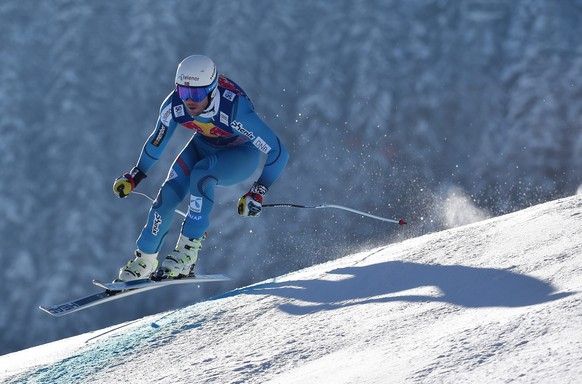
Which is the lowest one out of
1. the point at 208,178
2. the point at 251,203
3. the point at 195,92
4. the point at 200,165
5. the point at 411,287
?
the point at 411,287

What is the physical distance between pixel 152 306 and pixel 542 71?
24.3 feet

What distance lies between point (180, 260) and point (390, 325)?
9.16 feet

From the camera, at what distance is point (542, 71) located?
13.2 meters

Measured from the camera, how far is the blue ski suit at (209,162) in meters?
7.09

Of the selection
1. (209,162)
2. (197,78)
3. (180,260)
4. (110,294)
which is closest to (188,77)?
(197,78)

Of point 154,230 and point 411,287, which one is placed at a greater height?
point 154,230

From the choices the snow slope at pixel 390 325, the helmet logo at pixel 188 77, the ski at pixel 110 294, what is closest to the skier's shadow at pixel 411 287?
the snow slope at pixel 390 325

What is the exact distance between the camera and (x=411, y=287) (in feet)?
18.4

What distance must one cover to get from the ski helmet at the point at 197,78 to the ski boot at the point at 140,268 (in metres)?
1.51

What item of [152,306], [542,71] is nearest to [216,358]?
[152,306]

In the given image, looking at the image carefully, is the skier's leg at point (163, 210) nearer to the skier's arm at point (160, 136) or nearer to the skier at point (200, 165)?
Result: the skier at point (200, 165)

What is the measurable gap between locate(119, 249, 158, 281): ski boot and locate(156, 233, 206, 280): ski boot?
15 cm

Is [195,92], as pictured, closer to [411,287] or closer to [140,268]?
[140,268]

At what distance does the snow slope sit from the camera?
397 cm
